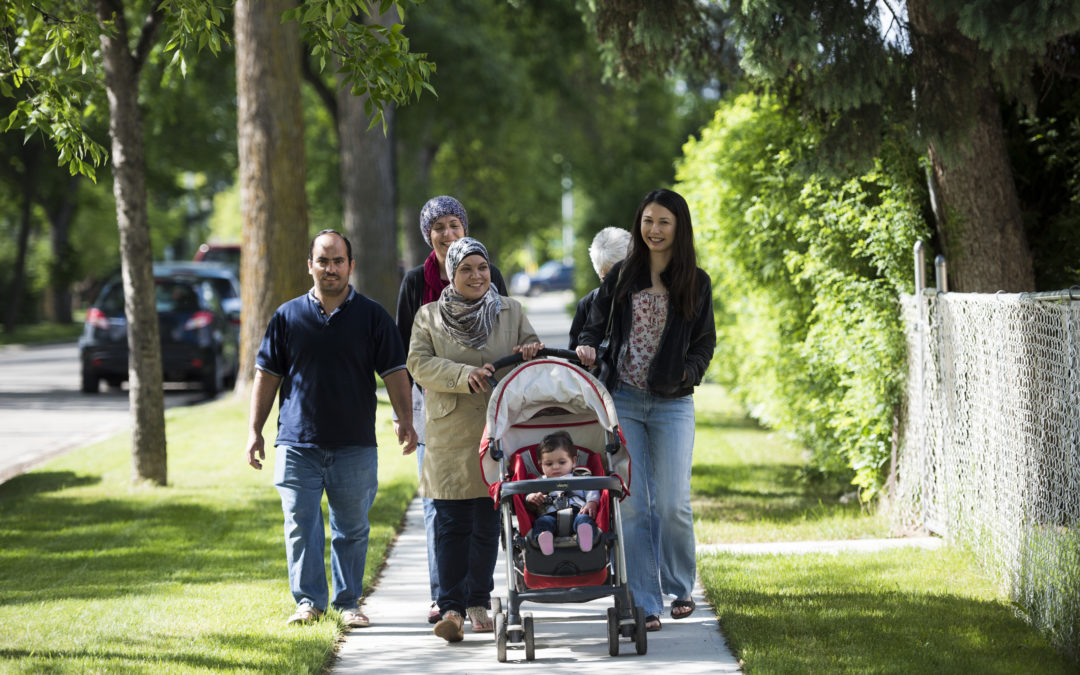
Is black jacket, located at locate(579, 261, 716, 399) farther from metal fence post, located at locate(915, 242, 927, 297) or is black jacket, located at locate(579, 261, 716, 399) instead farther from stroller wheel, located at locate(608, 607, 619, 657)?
metal fence post, located at locate(915, 242, 927, 297)

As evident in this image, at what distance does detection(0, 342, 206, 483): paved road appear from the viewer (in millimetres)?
14219

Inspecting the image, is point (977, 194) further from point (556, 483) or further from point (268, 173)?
point (268, 173)

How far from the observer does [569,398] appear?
19.4ft

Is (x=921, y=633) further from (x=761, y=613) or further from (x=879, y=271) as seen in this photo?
(x=879, y=271)

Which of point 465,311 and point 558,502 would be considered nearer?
point 558,502

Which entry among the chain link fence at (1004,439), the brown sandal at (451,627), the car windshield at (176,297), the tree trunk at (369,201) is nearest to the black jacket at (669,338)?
the brown sandal at (451,627)

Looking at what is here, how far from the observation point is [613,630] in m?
5.71

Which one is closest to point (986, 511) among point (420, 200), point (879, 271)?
point (879, 271)

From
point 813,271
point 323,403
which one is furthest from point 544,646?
point 813,271

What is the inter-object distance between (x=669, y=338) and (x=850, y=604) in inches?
65.6

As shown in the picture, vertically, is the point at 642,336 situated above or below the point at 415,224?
below

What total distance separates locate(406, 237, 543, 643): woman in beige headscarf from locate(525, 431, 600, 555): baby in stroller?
40 cm

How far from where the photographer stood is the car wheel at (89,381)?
65.8 feet

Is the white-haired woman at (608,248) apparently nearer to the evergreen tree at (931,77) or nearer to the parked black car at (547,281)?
the evergreen tree at (931,77)
